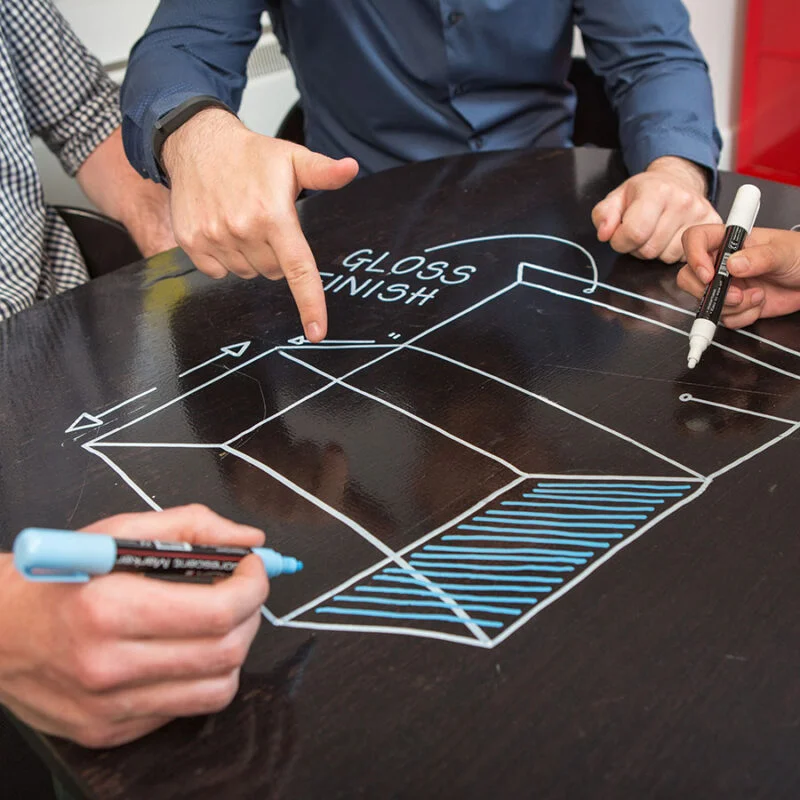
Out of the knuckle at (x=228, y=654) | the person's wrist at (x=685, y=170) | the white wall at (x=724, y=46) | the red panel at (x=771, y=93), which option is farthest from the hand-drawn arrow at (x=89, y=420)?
the white wall at (x=724, y=46)

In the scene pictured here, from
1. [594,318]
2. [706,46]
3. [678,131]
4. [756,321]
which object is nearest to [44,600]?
[594,318]

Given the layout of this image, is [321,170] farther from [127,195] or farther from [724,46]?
[724,46]

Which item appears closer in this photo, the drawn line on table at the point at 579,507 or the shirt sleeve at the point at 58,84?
the drawn line on table at the point at 579,507

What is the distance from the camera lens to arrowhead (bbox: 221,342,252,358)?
1.01m

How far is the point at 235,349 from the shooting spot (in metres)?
1.02

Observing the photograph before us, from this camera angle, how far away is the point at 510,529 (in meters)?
0.71

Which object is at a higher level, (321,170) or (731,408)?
(321,170)

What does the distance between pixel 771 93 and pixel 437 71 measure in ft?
6.24

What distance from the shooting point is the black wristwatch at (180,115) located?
1.21 m

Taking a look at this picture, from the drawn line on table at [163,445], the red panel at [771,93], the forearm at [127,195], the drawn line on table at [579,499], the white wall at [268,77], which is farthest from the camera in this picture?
the red panel at [771,93]

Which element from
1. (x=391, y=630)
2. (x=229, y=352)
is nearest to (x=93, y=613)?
(x=391, y=630)

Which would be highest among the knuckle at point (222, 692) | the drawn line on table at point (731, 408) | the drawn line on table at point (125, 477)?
the drawn line on table at point (125, 477)

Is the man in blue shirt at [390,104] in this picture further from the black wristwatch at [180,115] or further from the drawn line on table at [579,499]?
the drawn line on table at [579,499]

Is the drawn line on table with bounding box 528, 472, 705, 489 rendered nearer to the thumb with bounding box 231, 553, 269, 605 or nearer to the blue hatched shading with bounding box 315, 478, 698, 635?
the blue hatched shading with bounding box 315, 478, 698, 635
